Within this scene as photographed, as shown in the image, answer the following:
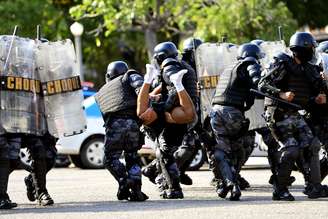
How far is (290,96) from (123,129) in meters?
2.09

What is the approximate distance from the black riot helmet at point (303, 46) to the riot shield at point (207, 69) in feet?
6.80

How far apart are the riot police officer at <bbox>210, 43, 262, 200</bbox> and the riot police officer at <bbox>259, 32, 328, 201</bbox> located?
1.19ft

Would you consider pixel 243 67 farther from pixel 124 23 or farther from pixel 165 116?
pixel 124 23

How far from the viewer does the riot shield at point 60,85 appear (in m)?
12.6

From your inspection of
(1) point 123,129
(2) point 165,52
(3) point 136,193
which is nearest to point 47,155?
(1) point 123,129

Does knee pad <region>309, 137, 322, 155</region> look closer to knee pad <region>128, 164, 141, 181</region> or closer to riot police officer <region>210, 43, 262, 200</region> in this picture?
riot police officer <region>210, 43, 262, 200</region>

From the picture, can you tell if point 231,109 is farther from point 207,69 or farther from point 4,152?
point 4,152

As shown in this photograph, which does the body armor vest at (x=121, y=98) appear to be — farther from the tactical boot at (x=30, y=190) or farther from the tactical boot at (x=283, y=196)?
the tactical boot at (x=283, y=196)

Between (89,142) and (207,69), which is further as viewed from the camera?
(89,142)

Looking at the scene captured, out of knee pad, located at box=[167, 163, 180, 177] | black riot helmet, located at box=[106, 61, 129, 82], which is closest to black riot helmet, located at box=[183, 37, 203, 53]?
black riot helmet, located at box=[106, 61, 129, 82]

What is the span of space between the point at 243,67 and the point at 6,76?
271 cm

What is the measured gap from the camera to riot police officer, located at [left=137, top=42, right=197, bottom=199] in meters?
12.8

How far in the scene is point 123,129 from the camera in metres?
13.2

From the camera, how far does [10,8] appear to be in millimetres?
30594
